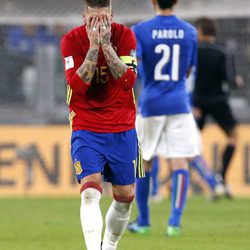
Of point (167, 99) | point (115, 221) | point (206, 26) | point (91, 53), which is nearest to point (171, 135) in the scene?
point (167, 99)

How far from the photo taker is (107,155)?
8.52m

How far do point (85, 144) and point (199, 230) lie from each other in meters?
3.90

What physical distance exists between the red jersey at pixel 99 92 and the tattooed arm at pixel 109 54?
4.7 inches

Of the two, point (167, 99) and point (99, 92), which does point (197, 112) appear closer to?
point (167, 99)

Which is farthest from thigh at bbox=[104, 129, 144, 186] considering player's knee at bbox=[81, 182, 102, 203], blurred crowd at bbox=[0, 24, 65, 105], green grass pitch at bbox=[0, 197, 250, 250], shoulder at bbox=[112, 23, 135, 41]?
blurred crowd at bbox=[0, 24, 65, 105]

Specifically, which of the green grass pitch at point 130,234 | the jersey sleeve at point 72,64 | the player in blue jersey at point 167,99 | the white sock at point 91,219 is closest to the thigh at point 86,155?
the white sock at point 91,219

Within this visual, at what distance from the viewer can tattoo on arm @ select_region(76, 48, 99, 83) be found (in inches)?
321

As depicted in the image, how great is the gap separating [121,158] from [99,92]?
514mm

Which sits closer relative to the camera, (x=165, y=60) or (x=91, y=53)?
(x=91, y=53)

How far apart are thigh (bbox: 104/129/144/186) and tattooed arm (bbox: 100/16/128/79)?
521mm

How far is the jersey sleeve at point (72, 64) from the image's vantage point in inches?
325

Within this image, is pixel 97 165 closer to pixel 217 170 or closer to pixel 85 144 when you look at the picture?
pixel 85 144

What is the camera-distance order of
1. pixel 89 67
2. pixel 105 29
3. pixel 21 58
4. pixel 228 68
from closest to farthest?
pixel 105 29 < pixel 89 67 < pixel 228 68 < pixel 21 58

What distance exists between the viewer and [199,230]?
12.1 metres
